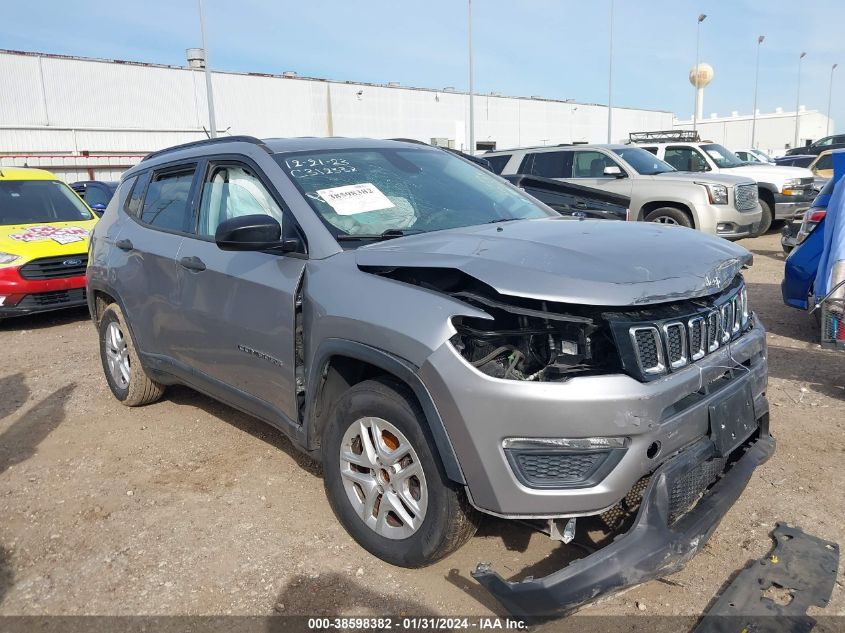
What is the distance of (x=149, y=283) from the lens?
173 inches

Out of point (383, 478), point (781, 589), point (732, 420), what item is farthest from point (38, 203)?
point (781, 589)

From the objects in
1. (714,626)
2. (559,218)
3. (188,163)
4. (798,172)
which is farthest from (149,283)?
(798,172)

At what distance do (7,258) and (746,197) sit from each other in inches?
405

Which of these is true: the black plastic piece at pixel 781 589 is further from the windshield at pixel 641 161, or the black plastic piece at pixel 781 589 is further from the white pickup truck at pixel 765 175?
the white pickup truck at pixel 765 175

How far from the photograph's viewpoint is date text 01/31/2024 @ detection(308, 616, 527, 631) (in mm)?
2625

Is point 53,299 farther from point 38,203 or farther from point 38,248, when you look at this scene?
point 38,203

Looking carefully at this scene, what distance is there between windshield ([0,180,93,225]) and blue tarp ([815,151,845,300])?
8.64 meters

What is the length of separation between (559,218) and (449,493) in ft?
6.05

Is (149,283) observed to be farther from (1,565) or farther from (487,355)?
(487,355)

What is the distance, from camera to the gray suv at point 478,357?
2.38 meters

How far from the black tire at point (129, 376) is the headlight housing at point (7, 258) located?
3.38 meters

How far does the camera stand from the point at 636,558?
7.49 ft

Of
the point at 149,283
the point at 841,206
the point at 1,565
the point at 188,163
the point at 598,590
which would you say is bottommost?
the point at 1,565

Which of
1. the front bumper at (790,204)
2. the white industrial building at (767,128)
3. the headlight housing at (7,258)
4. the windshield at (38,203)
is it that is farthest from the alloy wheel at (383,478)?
the white industrial building at (767,128)
